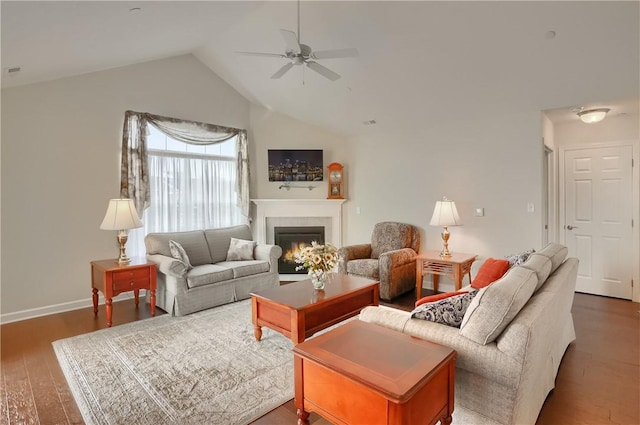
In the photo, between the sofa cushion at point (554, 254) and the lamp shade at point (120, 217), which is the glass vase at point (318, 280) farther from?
the lamp shade at point (120, 217)

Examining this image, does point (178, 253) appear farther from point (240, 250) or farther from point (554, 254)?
point (554, 254)

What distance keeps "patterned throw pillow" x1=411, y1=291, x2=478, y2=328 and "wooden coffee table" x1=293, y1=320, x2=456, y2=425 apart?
0.20 metres

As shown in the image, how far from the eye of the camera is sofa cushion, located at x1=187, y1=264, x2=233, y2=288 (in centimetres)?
396

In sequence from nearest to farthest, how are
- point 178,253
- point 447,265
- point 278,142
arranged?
point 178,253, point 447,265, point 278,142

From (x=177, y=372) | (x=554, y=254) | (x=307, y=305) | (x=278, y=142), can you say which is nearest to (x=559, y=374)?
(x=554, y=254)

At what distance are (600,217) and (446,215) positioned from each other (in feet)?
6.97

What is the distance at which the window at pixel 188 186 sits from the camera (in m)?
4.84

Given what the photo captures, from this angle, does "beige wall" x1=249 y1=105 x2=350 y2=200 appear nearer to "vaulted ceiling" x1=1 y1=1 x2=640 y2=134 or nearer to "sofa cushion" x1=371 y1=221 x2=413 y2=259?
"vaulted ceiling" x1=1 y1=1 x2=640 y2=134

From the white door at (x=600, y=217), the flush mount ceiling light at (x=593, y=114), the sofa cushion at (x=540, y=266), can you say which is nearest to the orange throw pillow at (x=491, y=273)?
the sofa cushion at (x=540, y=266)

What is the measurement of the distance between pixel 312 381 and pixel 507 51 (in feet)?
11.7

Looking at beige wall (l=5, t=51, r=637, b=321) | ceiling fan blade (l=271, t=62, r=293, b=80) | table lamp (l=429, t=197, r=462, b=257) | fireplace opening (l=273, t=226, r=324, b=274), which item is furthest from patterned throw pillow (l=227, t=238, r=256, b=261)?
table lamp (l=429, t=197, r=462, b=257)

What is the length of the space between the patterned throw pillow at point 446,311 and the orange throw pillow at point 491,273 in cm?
64

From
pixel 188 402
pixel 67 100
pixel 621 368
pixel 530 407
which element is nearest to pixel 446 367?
pixel 530 407

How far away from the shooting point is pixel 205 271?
413 cm
